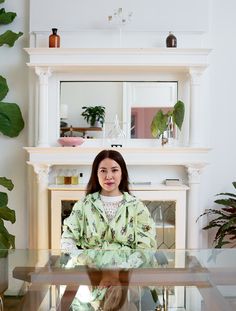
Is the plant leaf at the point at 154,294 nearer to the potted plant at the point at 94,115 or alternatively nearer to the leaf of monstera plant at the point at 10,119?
the potted plant at the point at 94,115

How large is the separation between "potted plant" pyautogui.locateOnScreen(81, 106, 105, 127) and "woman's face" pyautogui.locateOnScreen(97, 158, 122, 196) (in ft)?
5.28

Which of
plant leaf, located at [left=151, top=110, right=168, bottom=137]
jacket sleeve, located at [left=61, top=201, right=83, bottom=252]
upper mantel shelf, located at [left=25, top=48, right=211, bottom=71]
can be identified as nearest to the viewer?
jacket sleeve, located at [left=61, top=201, right=83, bottom=252]


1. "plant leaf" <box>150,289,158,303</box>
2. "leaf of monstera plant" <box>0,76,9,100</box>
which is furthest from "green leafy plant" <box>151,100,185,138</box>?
"plant leaf" <box>150,289,158,303</box>

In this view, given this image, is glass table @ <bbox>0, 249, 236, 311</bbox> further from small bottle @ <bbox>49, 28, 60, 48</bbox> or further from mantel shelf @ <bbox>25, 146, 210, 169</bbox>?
small bottle @ <bbox>49, 28, 60, 48</bbox>

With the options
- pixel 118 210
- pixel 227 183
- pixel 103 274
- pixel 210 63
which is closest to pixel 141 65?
pixel 210 63

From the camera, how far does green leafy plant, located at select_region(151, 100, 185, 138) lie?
391 cm

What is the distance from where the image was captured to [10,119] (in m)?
4.10

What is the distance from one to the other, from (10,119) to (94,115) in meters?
0.71

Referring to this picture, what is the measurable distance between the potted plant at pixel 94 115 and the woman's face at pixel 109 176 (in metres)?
1.61

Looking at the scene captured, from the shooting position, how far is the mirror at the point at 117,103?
13.6 ft

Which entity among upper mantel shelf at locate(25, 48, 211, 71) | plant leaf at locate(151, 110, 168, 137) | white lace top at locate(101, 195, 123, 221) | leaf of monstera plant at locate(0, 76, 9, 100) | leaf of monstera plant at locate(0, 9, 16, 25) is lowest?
white lace top at locate(101, 195, 123, 221)

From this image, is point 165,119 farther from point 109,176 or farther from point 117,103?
point 109,176

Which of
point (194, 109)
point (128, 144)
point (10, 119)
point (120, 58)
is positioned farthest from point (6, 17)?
point (194, 109)

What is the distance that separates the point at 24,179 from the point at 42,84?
2.79ft
